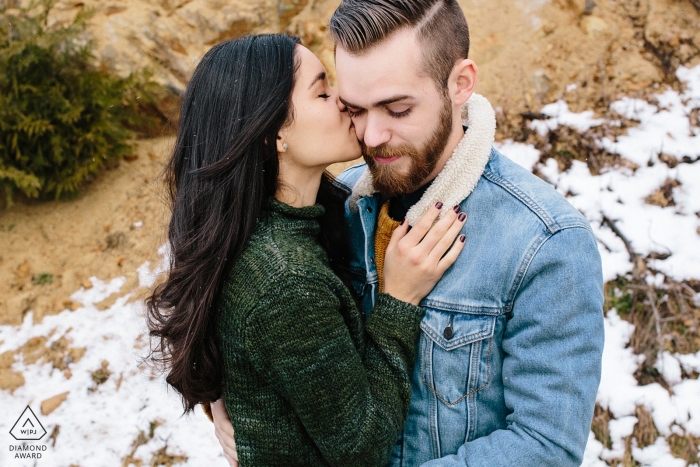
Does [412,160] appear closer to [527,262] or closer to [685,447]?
[527,262]

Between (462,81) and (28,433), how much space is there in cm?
386

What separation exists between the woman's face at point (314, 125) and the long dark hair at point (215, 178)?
37 millimetres

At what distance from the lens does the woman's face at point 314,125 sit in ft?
6.93

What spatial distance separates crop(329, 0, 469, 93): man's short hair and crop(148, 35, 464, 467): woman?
0.75ft

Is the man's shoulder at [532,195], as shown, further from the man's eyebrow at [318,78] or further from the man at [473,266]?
the man's eyebrow at [318,78]

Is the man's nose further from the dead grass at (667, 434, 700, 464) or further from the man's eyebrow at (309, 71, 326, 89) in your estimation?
the dead grass at (667, 434, 700, 464)

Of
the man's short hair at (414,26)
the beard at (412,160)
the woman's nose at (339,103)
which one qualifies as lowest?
the beard at (412,160)

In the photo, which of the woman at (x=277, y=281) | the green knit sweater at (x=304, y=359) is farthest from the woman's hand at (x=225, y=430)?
the green knit sweater at (x=304, y=359)

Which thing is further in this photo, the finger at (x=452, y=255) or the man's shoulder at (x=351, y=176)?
the man's shoulder at (x=351, y=176)

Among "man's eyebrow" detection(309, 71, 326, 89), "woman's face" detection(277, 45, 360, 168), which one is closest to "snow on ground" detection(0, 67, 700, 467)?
"woman's face" detection(277, 45, 360, 168)

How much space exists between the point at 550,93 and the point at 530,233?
3.35 metres

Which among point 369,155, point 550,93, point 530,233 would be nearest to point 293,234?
point 369,155

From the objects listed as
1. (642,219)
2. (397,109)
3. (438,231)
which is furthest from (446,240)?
(642,219)

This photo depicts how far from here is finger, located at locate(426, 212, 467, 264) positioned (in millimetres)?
1969
